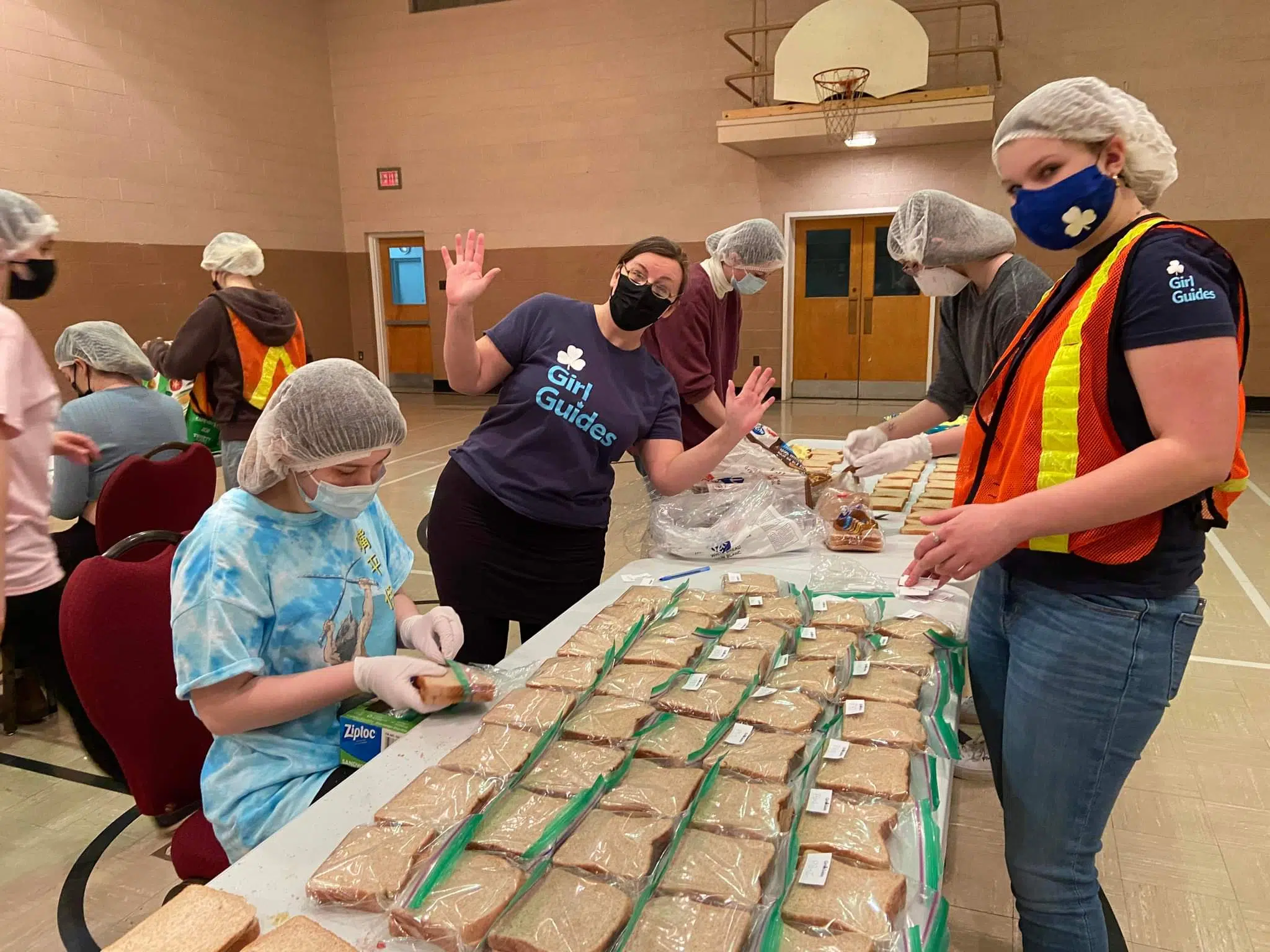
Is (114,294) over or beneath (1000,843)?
over

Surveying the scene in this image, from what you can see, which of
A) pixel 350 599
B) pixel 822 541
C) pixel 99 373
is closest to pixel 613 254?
pixel 99 373

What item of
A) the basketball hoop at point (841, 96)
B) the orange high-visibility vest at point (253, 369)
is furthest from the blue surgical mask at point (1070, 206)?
the basketball hoop at point (841, 96)

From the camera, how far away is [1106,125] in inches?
44.5

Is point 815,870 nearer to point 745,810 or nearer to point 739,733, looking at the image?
point 745,810

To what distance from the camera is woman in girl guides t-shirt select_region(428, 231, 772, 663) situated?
2.04 m

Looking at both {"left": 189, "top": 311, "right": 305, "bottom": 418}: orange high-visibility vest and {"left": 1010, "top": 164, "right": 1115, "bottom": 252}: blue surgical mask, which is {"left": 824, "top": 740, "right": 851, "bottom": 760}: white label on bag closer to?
{"left": 1010, "top": 164, "right": 1115, "bottom": 252}: blue surgical mask

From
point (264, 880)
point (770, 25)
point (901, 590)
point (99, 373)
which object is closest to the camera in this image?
point (264, 880)

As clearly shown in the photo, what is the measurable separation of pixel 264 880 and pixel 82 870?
154 centimetres

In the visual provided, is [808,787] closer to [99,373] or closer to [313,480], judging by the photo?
[313,480]

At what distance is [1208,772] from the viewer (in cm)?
245

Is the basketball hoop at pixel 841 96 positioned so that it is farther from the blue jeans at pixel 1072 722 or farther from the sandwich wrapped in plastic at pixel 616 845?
the sandwich wrapped in plastic at pixel 616 845

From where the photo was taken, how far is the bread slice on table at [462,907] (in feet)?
2.94

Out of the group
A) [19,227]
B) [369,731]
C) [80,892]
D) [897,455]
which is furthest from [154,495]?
[897,455]

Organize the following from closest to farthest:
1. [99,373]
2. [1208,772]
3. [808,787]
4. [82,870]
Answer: [808,787], [82,870], [1208,772], [99,373]
